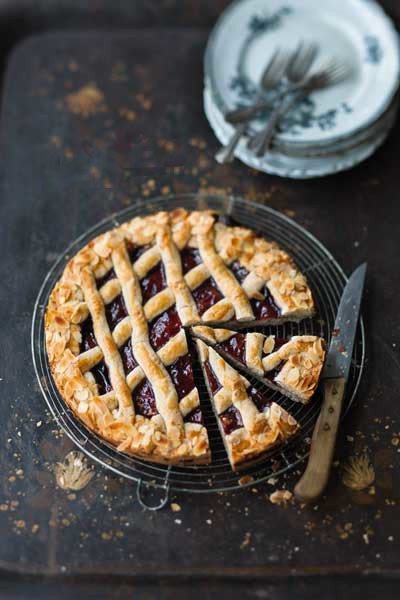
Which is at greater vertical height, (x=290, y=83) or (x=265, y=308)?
(x=290, y=83)

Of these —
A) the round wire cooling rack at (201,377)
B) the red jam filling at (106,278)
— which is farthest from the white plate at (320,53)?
the red jam filling at (106,278)

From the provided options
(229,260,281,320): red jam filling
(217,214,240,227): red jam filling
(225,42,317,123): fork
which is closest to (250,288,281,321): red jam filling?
(229,260,281,320): red jam filling

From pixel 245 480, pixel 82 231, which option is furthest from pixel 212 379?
pixel 82 231

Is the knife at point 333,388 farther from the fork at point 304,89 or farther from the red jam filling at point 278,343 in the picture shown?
the fork at point 304,89

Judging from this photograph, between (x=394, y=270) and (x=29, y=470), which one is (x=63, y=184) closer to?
(x=29, y=470)

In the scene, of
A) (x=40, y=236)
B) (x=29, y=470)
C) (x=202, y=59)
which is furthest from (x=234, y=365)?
(x=202, y=59)

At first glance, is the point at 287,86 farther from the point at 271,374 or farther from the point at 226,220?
the point at 271,374
